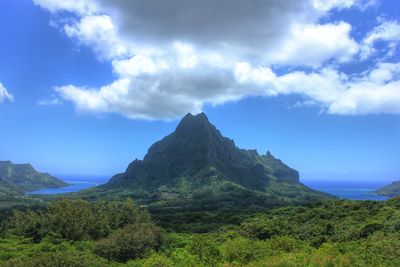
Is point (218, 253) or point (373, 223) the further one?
point (373, 223)

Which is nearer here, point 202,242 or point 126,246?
point 202,242

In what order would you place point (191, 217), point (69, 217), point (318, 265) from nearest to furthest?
point (318, 265), point (69, 217), point (191, 217)

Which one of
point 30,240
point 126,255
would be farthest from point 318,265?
point 30,240

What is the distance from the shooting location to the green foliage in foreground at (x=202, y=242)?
17719 millimetres

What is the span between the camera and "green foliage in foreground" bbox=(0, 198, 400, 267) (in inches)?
698

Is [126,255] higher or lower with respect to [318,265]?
lower

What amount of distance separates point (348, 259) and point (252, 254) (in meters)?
5.56

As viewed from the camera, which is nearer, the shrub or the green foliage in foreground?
the green foliage in foreground

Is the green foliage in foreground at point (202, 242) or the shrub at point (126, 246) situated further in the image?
the shrub at point (126, 246)

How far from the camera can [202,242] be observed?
2444 cm

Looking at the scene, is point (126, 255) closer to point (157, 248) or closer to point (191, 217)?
point (157, 248)

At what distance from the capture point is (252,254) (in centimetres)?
1997

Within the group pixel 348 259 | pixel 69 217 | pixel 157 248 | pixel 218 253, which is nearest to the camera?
pixel 348 259

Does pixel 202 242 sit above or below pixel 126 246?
above
